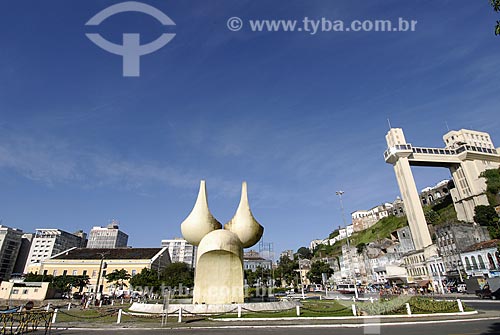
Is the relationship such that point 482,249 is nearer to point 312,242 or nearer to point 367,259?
point 367,259

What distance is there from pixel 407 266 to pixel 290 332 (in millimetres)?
60129

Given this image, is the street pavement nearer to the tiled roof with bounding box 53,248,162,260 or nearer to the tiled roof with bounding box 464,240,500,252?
the tiled roof with bounding box 464,240,500,252

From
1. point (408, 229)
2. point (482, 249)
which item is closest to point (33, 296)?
point (482, 249)

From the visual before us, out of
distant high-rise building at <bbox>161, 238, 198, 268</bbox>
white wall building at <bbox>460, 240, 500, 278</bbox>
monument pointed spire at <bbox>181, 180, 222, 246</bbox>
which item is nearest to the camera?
monument pointed spire at <bbox>181, 180, 222, 246</bbox>

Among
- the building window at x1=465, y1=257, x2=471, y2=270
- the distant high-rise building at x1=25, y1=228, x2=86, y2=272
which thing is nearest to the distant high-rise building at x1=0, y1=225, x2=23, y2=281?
the distant high-rise building at x1=25, y1=228, x2=86, y2=272

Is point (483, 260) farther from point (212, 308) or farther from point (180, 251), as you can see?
point (180, 251)

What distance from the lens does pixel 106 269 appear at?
183 ft

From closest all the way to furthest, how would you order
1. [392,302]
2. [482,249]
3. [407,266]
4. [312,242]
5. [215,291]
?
[392,302], [215,291], [482,249], [407,266], [312,242]

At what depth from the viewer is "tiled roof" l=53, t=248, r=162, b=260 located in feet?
192

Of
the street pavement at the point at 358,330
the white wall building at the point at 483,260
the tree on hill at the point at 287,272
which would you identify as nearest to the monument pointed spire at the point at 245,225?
the street pavement at the point at 358,330

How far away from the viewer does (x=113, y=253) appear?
60.1 m

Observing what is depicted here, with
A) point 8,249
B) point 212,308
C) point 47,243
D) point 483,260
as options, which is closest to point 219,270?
point 212,308

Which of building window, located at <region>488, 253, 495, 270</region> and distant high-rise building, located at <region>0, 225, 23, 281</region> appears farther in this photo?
distant high-rise building, located at <region>0, 225, 23, 281</region>

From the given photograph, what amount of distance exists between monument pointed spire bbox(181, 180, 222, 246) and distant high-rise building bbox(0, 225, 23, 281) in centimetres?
11419
